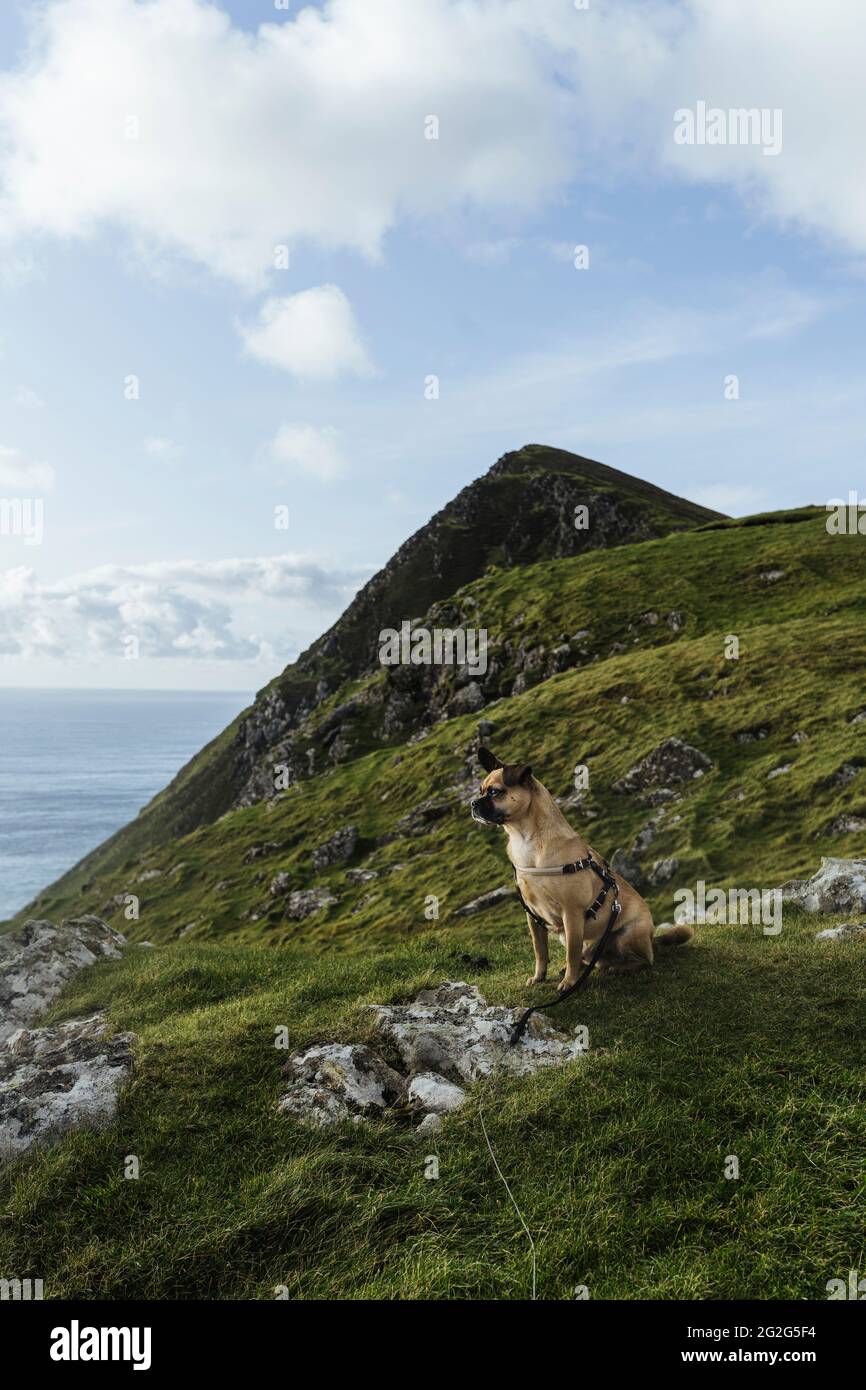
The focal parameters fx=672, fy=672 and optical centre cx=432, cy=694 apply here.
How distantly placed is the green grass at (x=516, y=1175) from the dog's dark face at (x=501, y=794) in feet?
9.39

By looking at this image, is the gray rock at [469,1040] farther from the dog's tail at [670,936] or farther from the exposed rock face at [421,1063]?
the dog's tail at [670,936]

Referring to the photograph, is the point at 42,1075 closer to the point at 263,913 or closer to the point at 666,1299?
the point at 666,1299

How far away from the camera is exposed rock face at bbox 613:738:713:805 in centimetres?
3022

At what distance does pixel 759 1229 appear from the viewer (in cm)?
536

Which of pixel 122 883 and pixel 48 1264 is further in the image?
pixel 122 883

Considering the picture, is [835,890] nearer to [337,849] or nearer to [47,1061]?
[47,1061]

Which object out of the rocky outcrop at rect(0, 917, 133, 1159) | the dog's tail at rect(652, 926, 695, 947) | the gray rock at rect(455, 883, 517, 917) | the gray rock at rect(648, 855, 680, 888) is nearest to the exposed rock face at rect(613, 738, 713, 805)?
the gray rock at rect(648, 855, 680, 888)

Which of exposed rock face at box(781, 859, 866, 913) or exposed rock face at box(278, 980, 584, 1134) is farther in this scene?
exposed rock face at box(781, 859, 866, 913)

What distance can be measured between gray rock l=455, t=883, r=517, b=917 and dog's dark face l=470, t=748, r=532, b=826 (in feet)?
64.6

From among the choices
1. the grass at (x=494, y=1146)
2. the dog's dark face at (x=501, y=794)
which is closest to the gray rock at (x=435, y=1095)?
the grass at (x=494, y=1146)

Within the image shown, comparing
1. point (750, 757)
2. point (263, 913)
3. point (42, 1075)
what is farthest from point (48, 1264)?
point (263, 913)

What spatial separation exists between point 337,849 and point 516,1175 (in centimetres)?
4107

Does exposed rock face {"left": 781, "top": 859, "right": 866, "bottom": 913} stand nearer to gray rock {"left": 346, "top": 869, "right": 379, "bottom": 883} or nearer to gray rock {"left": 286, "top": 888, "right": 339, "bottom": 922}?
gray rock {"left": 346, "top": 869, "right": 379, "bottom": 883}
